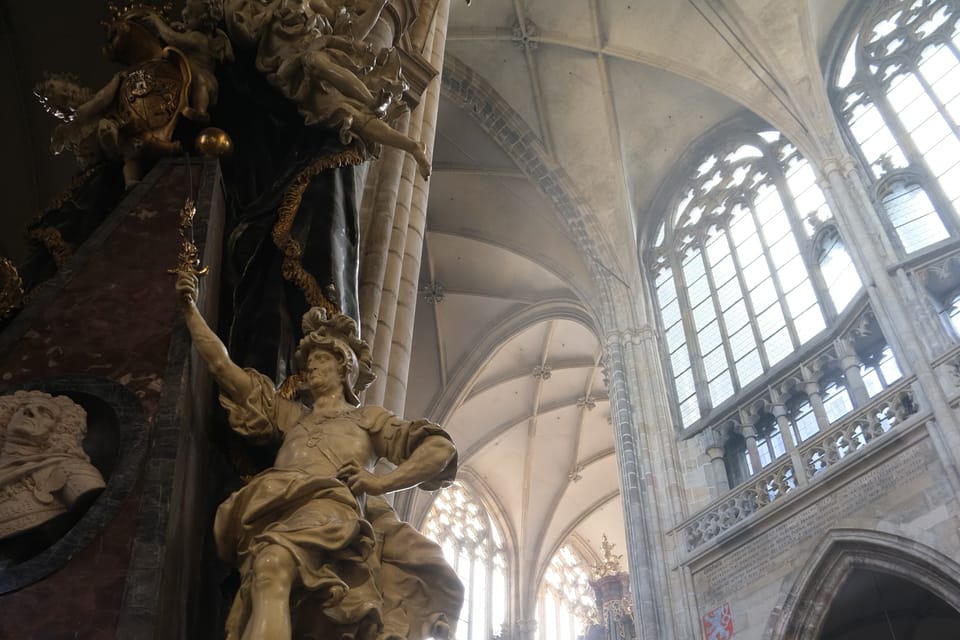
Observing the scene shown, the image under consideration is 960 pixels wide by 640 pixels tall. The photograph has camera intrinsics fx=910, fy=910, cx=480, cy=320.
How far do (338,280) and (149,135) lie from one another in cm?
82

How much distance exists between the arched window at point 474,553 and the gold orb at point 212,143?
14.4 m

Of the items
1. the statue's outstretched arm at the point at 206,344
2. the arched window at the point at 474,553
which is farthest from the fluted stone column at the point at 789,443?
the arched window at the point at 474,553

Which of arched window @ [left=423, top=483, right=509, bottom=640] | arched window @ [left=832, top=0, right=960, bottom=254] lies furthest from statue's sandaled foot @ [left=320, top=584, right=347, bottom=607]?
arched window @ [left=423, top=483, right=509, bottom=640]

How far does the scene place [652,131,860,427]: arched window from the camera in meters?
10.4

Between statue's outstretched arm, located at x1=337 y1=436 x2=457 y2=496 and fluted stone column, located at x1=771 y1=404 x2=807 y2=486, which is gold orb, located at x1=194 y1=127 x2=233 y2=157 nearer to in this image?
statue's outstretched arm, located at x1=337 y1=436 x2=457 y2=496

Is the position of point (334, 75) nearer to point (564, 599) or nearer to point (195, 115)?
point (195, 115)

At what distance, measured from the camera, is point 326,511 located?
1.89 m

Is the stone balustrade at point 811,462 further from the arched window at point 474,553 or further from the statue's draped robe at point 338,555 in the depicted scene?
the arched window at point 474,553

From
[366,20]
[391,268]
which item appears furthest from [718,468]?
[366,20]

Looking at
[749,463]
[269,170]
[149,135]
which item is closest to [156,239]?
[149,135]

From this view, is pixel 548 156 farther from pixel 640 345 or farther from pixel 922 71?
pixel 922 71

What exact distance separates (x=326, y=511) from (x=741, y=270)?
34.5 feet

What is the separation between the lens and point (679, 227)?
1317 centimetres

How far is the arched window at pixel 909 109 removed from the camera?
9.31 m
